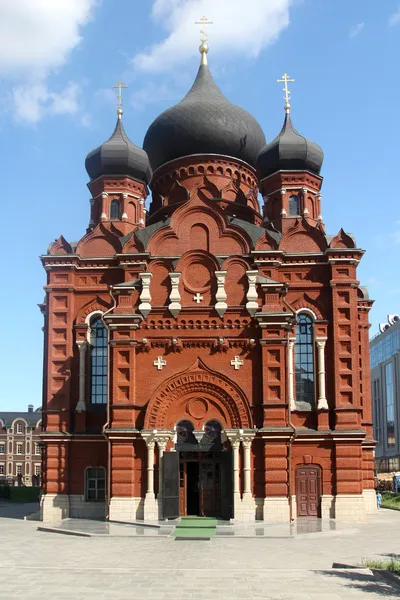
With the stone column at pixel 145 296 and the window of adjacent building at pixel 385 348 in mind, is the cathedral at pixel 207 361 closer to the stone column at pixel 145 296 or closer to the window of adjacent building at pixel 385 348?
the stone column at pixel 145 296

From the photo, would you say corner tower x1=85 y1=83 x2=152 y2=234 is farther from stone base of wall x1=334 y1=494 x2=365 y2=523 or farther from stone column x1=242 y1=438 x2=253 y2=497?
stone base of wall x1=334 y1=494 x2=365 y2=523

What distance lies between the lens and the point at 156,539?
19.7 m

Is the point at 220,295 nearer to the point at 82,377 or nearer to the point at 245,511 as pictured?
the point at 82,377

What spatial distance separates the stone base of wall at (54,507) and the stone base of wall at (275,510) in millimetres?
6821

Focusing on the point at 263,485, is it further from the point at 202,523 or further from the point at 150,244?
the point at 150,244

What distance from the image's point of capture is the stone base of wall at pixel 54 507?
992 inches

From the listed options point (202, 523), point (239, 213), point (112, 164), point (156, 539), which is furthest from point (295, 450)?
point (112, 164)

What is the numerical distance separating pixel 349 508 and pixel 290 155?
43.7ft

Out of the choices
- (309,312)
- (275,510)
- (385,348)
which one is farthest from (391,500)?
(385,348)

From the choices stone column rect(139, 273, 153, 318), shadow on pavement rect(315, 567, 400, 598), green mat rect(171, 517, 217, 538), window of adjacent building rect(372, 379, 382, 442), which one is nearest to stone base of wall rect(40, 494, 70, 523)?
green mat rect(171, 517, 217, 538)

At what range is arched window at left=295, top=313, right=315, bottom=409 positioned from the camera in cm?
2623

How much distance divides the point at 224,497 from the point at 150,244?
858 centimetres

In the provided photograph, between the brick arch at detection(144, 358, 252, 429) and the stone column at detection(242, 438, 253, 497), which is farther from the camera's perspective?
the brick arch at detection(144, 358, 252, 429)

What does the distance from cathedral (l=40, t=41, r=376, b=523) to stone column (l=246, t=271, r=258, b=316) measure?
0.15 feet
